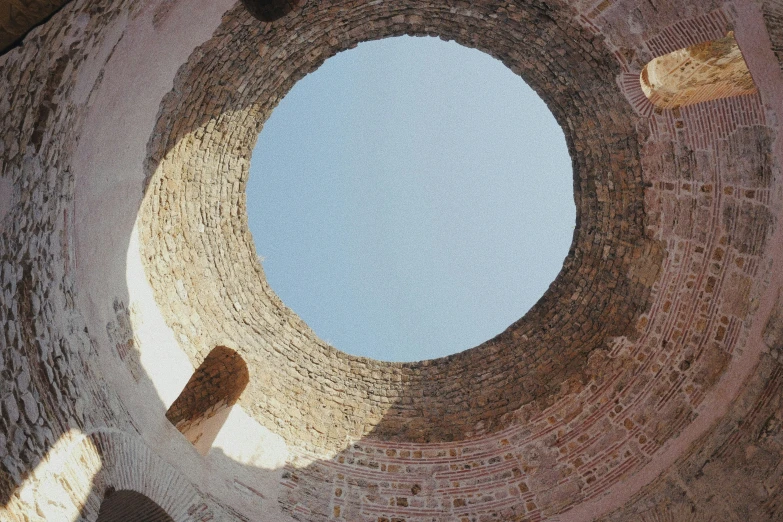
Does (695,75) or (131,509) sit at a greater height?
(695,75)

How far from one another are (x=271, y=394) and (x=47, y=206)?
3.28 metres

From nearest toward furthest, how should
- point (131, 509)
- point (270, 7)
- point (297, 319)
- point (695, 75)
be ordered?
point (270, 7) → point (131, 509) → point (695, 75) → point (297, 319)

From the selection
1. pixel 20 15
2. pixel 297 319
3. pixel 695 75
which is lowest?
pixel 20 15

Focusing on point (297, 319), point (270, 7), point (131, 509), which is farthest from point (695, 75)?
point (131, 509)

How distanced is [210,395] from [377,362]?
1842 mm

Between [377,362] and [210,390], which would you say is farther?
[377,362]

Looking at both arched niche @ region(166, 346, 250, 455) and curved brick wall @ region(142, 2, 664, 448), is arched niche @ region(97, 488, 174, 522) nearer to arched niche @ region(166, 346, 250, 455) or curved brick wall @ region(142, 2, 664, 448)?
arched niche @ region(166, 346, 250, 455)

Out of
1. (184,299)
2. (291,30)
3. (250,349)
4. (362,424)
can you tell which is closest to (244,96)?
(291,30)

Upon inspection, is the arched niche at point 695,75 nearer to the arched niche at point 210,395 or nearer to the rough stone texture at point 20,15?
the arched niche at point 210,395

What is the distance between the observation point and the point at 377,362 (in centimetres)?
731

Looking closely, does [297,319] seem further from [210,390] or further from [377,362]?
[210,390]

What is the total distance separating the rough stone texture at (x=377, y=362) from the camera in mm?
4254

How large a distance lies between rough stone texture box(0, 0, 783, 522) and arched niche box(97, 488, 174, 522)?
0.12 meters

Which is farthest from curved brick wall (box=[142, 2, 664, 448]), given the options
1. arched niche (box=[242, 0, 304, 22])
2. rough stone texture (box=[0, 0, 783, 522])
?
arched niche (box=[242, 0, 304, 22])
